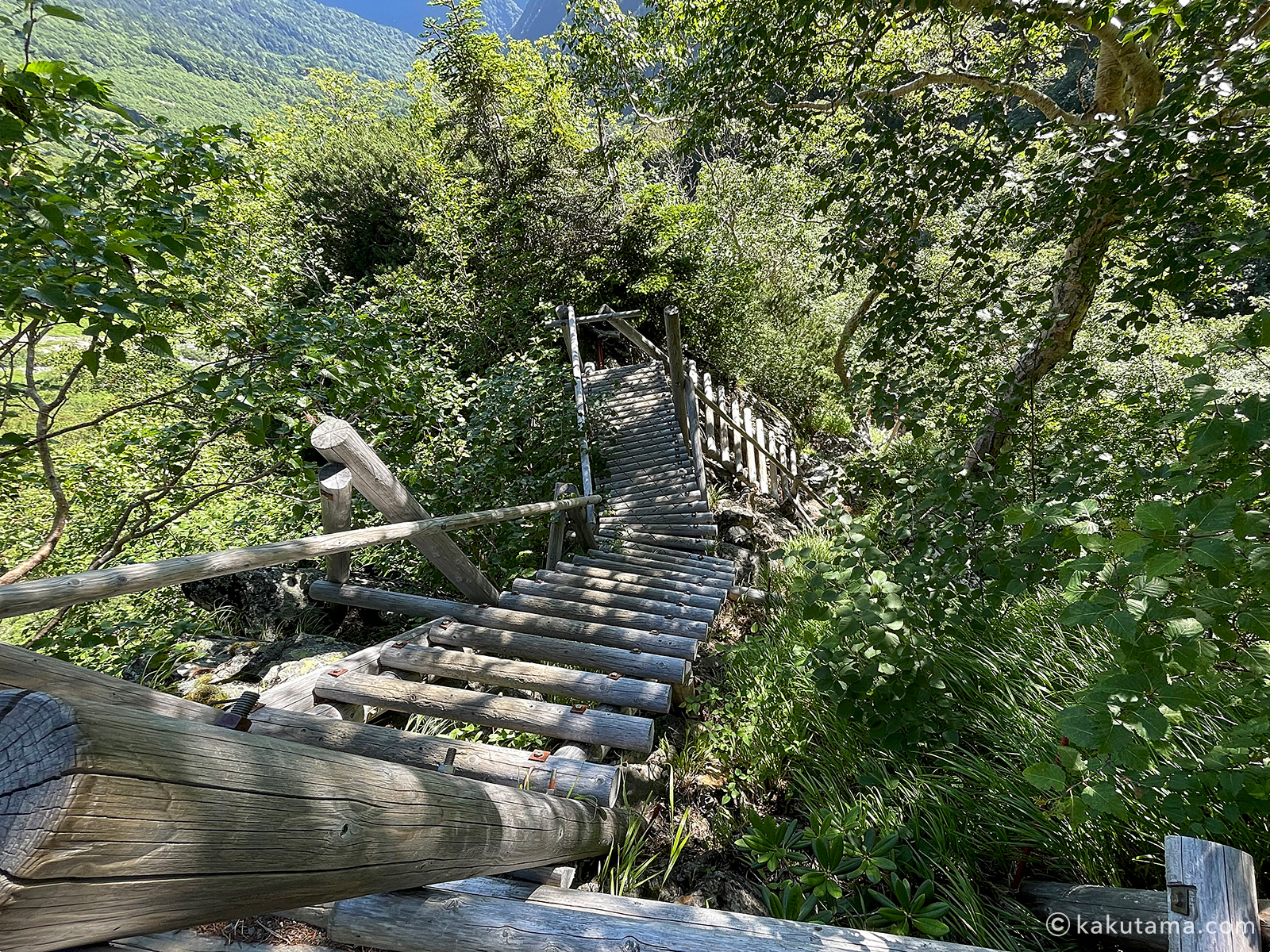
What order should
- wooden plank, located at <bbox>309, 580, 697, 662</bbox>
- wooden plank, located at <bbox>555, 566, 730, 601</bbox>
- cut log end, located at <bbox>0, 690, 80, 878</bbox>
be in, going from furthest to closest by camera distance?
1. wooden plank, located at <bbox>555, 566, 730, 601</bbox>
2. wooden plank, located at <bbox>309, 580, 697, 662</bbox>
3. cut log end, located at <bbox>0, 690, 80, 878</bbox>

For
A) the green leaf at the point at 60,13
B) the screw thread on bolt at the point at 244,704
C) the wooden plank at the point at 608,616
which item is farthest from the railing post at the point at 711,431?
the green leaf at the point at 60,13

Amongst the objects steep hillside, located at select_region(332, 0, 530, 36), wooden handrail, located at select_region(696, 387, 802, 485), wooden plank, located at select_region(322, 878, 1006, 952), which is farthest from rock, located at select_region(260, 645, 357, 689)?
steep hillside, located at select_region(332, 0, 530, 36)

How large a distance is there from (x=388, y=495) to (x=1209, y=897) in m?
3.13

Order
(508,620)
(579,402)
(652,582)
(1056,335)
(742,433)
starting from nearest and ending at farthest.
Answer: (508,620) → (1056,335) → (652,582) → (579,402) → (742,433)

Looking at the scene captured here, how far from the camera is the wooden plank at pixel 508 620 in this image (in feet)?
10.0

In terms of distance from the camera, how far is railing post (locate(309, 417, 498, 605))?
8.54 ft

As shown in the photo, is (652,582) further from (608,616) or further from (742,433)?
(742,433)

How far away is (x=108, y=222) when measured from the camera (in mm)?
2195

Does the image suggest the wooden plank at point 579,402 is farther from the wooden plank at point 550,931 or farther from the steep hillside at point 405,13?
the steep hillside at point 405,13

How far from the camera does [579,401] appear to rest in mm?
7051

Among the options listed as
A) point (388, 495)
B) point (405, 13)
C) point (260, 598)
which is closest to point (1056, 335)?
point (388, 495)

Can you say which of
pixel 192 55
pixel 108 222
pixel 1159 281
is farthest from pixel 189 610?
pixel 192 55

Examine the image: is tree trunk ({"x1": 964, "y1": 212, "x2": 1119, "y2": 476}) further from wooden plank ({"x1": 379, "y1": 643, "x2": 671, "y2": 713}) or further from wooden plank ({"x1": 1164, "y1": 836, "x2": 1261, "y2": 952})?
wooden plank ({"x1": 379, "y1": 643, "x2": 671, "y2": 713})

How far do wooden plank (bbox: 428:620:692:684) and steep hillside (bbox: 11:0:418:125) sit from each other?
2803 mm
